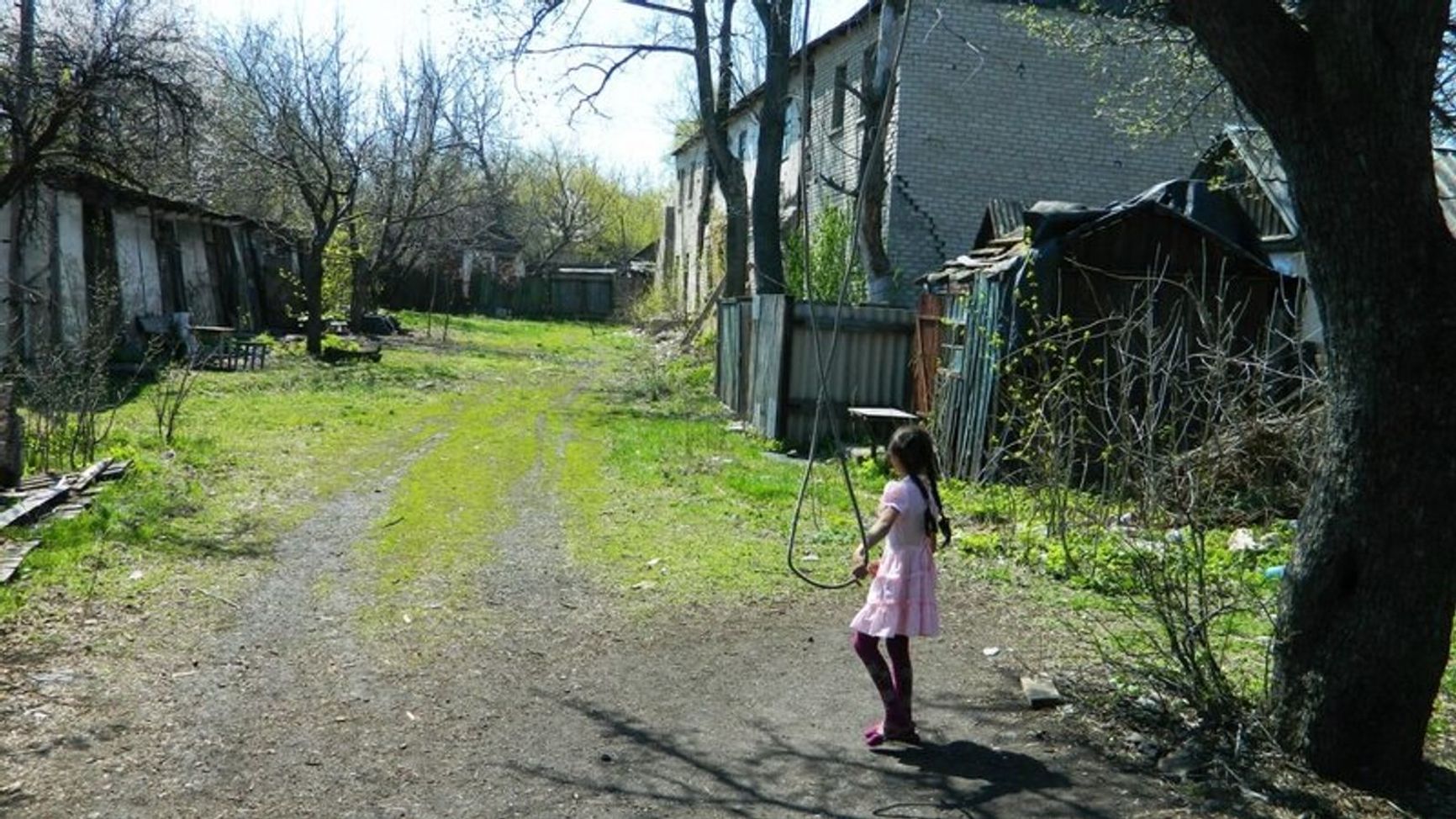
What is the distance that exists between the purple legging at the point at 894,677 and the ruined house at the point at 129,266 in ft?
28.1

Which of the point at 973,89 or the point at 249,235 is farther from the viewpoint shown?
the point at 249,235

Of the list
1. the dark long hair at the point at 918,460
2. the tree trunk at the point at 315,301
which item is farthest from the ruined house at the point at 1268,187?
the tree trunk at the point at 315,301

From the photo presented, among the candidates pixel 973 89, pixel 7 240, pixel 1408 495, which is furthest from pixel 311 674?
pixel 973 89

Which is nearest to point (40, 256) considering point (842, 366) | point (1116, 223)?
point (842, 366)

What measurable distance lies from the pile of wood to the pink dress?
4975 millimetres

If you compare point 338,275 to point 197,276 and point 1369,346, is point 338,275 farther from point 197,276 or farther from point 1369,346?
point 1369,346

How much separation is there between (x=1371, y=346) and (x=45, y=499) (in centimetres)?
834

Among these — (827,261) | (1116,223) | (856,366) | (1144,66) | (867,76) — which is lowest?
(856,366)

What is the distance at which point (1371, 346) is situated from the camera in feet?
13.8

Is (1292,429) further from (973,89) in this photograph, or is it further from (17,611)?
(973,89)

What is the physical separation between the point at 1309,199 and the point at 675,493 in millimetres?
7104

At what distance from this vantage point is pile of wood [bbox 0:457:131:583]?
7.34 meters

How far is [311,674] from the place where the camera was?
561cm

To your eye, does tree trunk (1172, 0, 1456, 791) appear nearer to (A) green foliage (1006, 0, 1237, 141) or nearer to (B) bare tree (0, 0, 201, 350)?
(A) green foliage (1006, 0, 1237, 141)
